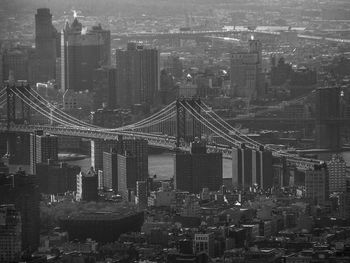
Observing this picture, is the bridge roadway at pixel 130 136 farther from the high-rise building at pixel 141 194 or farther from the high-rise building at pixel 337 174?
the high-rise building at pixel 141 194

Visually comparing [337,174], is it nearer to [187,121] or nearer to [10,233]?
[187,121]

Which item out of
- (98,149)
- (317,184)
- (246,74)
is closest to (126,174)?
(98,149)

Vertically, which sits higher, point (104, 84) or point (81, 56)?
point (81, 56)

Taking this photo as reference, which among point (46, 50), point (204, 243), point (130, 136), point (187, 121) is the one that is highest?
point (46, 50)

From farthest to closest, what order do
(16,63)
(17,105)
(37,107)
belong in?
A: (37,107)
(16,63)
(17,105)

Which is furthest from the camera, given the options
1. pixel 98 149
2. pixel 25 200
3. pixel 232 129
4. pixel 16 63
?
pixel 16 63

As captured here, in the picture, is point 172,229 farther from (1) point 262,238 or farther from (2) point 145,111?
(2) point 145,111

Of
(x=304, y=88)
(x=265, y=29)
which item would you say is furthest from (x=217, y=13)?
(x=304, y=88)

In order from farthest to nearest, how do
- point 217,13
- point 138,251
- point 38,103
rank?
point 38,103 < point 217,13 < point 138,251

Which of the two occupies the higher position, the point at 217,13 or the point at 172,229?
the point at 217,13
